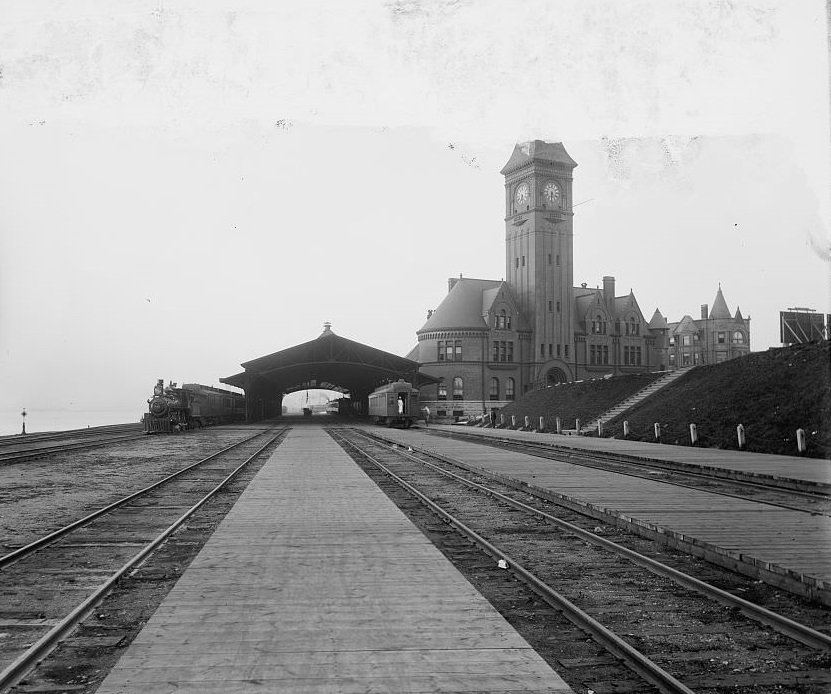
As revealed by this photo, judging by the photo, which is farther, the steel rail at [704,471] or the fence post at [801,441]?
the fence post at [801,441]

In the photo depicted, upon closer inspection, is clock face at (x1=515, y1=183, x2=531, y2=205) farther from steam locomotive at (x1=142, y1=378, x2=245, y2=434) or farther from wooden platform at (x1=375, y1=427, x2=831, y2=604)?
wooden platform at (x1=375, y1=427, x2=831, y2=604)

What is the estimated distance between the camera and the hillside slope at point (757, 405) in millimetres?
22797

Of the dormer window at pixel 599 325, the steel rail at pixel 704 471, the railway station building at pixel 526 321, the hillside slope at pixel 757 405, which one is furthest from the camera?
the dormer window at pixel 599 325

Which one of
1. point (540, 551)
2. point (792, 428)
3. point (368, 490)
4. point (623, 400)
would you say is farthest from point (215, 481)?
point (623, 400)

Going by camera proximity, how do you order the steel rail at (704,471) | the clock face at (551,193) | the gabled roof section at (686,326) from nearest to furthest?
the steel rail at (704,471) < the clock face at (551,193) < the gabled roof section at (686,326)

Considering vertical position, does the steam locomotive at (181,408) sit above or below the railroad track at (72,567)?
above

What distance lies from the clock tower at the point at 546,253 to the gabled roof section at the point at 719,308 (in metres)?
37.7

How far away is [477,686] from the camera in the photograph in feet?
13.7

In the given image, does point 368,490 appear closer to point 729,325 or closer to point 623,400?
point 623,400

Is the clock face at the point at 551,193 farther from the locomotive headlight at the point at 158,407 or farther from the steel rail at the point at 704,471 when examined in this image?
the steel rail at the point at 704,471

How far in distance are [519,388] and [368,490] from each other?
6555 cm

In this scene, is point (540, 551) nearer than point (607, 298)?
Yes

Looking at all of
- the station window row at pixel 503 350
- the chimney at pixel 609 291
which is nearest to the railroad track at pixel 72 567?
the station window row at pixel 503 350

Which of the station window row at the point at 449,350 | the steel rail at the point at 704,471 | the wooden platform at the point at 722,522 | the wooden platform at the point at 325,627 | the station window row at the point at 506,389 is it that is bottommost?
the wooden platform at the point at 325,627
